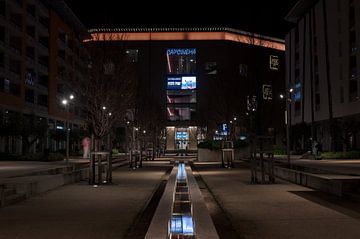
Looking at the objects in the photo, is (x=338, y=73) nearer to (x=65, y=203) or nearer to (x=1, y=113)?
(x=1, y=113)

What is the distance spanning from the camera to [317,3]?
79000 mm

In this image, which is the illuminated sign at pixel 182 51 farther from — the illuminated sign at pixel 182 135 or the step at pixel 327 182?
the step at pixel 327 182

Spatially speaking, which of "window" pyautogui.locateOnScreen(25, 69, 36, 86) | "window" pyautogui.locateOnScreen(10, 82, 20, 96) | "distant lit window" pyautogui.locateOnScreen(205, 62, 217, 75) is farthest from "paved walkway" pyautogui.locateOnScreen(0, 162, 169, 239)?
"distant lit window" pyautogui.locateOnScreen(205, 62, 217, 75)

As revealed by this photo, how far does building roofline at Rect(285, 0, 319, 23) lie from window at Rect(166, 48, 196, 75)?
3320 centimetres

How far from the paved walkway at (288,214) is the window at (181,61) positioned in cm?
10063

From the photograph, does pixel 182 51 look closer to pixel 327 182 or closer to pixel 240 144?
pixel 240 144

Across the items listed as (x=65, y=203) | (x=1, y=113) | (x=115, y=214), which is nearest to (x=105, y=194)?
(x=65, y=203)

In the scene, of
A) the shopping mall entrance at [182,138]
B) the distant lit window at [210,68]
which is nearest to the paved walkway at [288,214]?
the distant lit window at [210,68]

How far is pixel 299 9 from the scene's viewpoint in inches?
3354

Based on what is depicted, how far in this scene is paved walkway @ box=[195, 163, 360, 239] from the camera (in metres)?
10.5

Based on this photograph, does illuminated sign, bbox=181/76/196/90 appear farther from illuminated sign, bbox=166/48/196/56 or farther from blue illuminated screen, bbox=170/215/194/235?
blue illuminated screen, bbox=170/215/194/235

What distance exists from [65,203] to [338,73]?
61.3m

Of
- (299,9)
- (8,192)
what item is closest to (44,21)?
(299,9)

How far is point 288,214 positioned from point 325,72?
65684 mm
